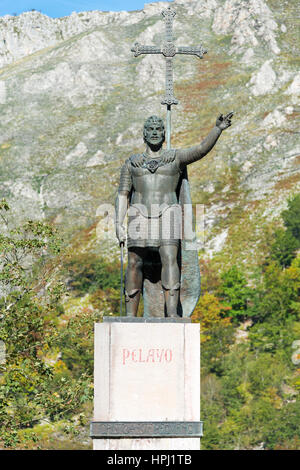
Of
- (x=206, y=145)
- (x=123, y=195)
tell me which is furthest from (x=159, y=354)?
(x=206, y=145)

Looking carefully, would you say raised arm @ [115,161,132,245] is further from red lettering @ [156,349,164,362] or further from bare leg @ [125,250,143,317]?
red lettering @ [156,349,164,362]

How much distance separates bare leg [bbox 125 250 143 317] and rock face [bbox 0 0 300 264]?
259ft

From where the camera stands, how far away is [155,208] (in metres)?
16.5

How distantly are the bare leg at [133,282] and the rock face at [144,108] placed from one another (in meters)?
78.9

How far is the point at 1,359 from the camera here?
28234mm

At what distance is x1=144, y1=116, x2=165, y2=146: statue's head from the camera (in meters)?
16.7

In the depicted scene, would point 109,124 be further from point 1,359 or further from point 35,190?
point 1,359

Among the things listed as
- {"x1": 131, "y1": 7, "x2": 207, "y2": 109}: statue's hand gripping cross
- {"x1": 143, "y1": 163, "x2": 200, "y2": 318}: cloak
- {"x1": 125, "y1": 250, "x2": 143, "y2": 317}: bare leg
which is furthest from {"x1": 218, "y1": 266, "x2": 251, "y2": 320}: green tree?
{"x1": 125, "y1": 250, "x2": 143, "y2": 317}: bare leg

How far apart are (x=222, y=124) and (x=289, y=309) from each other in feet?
207

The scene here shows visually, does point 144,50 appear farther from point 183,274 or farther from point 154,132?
point 183,274

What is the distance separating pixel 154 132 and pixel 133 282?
8.16ft

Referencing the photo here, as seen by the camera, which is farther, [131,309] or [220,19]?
[220,19]

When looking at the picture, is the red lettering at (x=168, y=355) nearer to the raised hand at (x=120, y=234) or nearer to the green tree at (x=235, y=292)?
the raised hand at (x=120, y=234)
